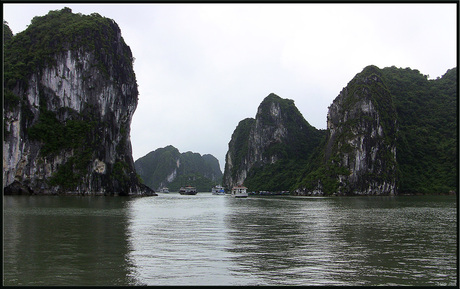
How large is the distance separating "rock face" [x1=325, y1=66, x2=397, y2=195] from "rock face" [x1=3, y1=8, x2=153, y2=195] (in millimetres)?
64926

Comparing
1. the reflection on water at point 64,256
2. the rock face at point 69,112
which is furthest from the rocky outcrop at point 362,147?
the reflection on water at point 64,256

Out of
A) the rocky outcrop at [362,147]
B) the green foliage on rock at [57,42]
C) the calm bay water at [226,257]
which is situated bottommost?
the calm bay water at [226,257]

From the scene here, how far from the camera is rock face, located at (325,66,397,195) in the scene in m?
120

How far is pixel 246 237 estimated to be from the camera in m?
20.6

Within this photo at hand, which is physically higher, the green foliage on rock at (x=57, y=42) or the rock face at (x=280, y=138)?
the green foliage on rock at (x=57, y=42)

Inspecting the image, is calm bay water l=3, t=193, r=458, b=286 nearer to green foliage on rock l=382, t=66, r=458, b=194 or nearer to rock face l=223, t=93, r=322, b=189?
green foliage on rock l=382, t=66, r=458, b=194

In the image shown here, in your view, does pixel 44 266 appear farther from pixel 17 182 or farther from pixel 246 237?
pixel 17 182

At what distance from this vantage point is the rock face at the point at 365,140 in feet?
393

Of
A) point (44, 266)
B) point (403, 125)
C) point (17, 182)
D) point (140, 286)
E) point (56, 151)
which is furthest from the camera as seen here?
point (403, 125)

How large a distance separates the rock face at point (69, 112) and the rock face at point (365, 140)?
64926mm

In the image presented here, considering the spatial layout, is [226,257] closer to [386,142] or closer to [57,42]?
[57,42]

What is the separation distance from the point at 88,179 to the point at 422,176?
104831 mm

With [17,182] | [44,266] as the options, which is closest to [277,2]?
[44,266]

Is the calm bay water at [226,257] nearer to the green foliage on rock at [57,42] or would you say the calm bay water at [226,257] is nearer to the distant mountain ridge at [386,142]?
the green foliage on rock at [57,42]
